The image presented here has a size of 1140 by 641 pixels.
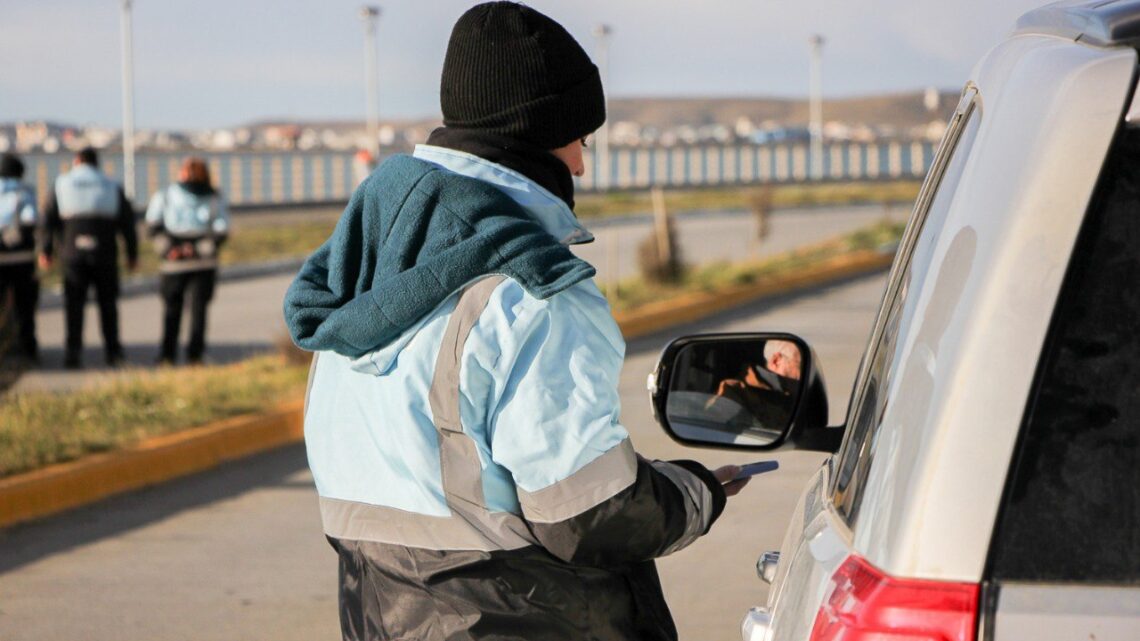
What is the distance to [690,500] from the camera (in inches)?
93.0

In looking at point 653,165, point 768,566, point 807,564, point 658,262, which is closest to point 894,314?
point 807,564

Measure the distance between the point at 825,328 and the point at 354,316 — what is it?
44.3ft

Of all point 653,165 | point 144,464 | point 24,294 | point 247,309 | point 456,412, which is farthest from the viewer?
point 653,165

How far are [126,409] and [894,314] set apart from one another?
7909mm

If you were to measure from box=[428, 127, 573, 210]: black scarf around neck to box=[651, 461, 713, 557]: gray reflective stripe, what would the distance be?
0.45 metres

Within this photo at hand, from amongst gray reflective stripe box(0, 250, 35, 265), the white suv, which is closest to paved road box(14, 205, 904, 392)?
gray reflective stripe box(0, 250, 35, 265)

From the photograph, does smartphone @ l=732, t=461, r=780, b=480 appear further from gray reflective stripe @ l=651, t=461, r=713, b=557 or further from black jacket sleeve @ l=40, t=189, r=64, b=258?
black jacket sleeve @ l=40, t=189, r=64, b=258

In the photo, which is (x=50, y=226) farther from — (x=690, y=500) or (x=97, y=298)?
(x=690, y=500)

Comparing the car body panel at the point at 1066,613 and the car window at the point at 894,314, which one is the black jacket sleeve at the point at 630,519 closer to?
the car window at the point at 894,314

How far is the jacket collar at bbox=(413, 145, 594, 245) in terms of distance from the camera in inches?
93.0

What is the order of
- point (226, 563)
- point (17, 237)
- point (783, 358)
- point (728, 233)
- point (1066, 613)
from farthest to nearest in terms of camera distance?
point (728, 233)
point (17, 237)
point (226, 563)
point (783, 358)
point (1066, 613)

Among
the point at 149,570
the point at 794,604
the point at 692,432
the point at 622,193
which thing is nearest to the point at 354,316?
the point at 692,432

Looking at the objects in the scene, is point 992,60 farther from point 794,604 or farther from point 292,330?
point 292,330

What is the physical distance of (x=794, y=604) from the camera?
6.50 ft
